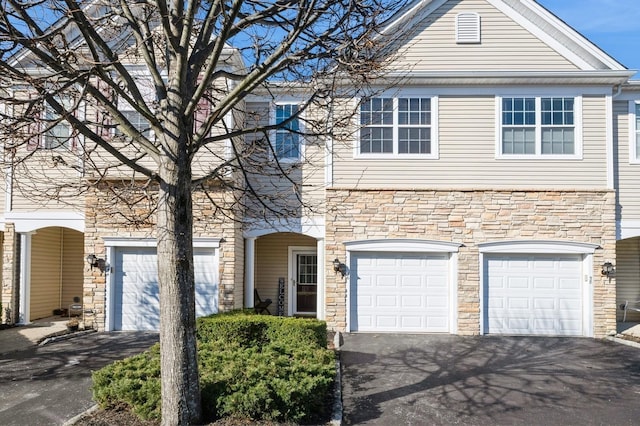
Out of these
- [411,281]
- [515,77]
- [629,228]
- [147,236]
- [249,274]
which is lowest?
[411,281]

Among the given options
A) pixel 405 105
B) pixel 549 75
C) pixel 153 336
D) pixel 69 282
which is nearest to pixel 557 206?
pixel 549 75

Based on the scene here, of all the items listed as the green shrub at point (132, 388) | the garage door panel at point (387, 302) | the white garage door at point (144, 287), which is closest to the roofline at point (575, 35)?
the garage door panel at point (387, 302)

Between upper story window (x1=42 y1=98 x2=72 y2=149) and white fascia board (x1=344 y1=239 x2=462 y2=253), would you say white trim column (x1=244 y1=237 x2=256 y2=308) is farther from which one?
upper story window (x1=42 y1=98 x2=72 y2=149)

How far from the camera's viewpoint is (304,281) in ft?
52.9

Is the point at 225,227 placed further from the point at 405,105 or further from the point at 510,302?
the point at 510,302

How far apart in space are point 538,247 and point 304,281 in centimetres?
677

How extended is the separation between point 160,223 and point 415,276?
27.1 feet

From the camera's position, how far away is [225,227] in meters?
12.8

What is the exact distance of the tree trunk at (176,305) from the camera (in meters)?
6.04

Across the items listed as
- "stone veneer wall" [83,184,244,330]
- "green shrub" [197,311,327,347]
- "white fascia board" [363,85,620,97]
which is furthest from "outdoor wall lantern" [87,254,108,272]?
"white fascia board" [363,85,620,97]

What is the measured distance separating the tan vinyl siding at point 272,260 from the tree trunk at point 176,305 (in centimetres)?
966

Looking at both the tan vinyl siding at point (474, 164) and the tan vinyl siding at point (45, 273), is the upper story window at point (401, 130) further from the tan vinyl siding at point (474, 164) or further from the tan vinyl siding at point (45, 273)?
the tan vinyl siding at point (45, 273)

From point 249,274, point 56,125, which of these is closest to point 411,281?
point 249,274

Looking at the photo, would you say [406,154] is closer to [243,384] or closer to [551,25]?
[551,25]
